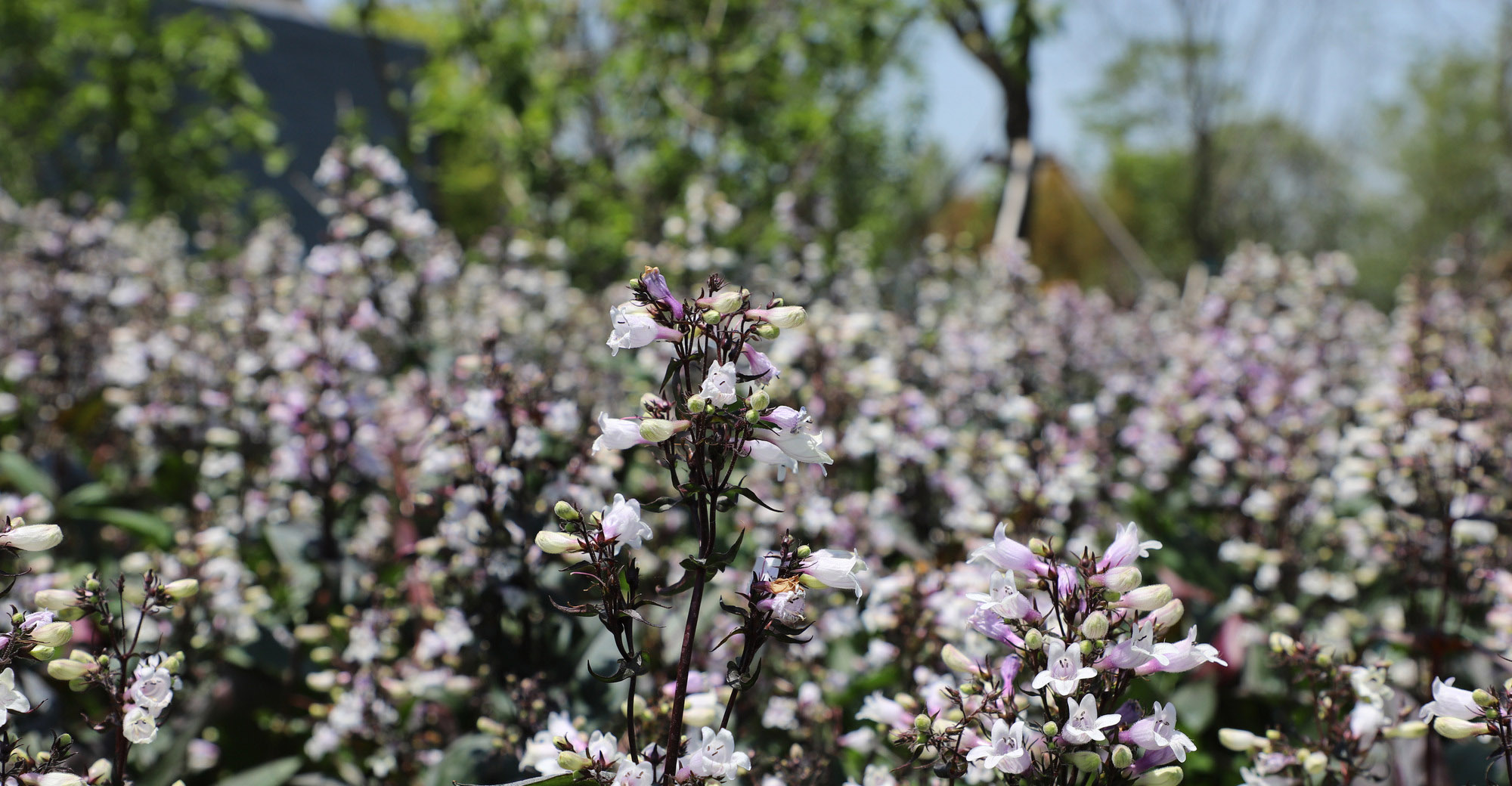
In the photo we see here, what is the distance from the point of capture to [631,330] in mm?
1250

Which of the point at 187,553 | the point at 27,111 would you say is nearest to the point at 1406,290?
the point at 187,553

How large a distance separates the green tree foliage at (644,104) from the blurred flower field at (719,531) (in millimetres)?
1496

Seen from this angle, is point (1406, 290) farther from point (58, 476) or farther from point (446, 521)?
point (58, 476)

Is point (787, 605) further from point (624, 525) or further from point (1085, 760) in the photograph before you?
point (1085, 760)

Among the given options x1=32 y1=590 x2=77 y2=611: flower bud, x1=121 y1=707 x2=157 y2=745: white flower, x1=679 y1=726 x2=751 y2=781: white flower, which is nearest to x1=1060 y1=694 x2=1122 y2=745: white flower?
x1=679 y1=726 x2=751 y2=781: white flower

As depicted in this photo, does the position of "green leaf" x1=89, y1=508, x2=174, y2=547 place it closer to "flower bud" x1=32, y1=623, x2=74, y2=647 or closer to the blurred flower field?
the blurred flower field

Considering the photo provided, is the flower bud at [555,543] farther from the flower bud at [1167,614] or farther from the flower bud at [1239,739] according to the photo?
the flower bud at [1239,739]

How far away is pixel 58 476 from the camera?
11.7 feet

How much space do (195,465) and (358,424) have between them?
45.5 inches

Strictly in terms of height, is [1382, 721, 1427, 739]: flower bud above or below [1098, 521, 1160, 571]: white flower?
below

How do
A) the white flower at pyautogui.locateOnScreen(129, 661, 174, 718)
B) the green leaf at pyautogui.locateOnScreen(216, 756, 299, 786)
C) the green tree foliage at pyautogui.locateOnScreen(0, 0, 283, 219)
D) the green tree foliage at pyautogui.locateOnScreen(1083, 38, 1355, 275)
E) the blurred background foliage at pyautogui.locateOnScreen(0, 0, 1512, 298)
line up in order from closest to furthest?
the white flower at pyautogui.locateOnScreen(129, 661, 174, 718), the green leaf at pyautogui.locateOnScreen(216, 756, 299, 786), the blurred background foliage at pyautogui.locateOnScreen(0, 0, 1512, 298), the green tree foliage at pyautogui.locateOnScreen(0, 0, 283, 219), the green tree foliage at pyautogui.locateOnScreen(1083, 38, 1355, 275)

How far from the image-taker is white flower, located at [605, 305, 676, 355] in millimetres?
1240

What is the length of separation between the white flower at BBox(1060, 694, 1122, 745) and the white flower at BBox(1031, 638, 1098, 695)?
0.07 feet

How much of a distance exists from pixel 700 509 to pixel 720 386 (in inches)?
6.6
